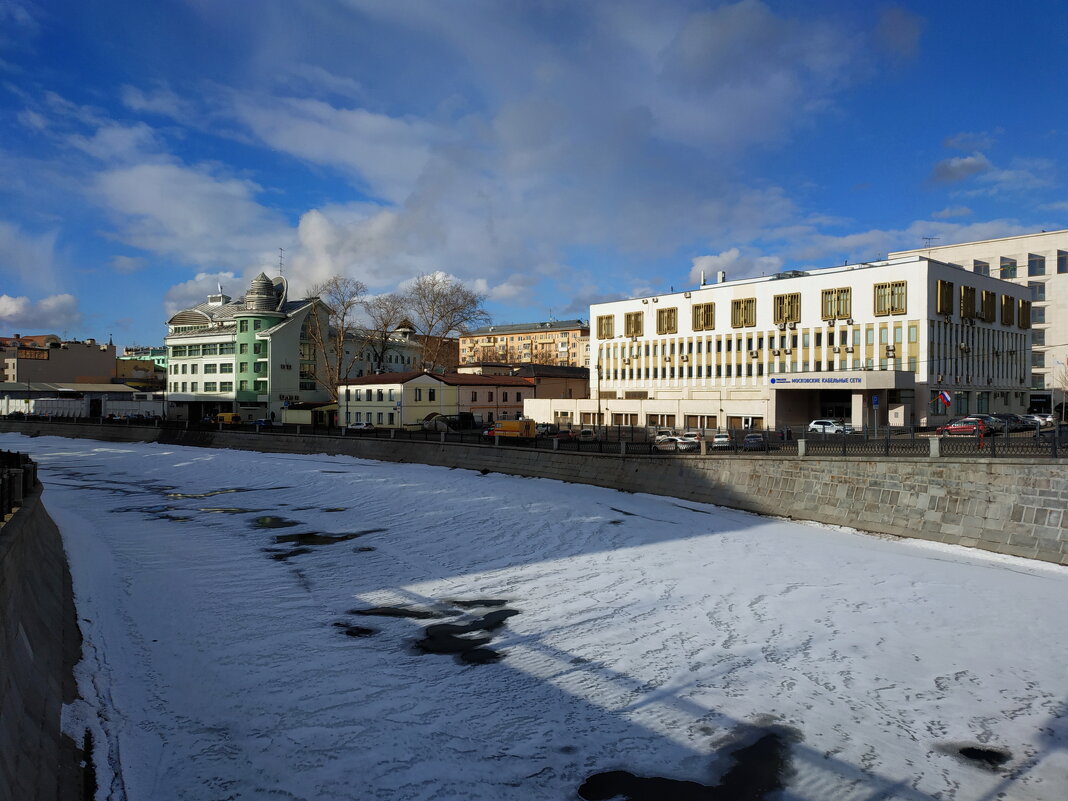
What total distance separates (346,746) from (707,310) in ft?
202

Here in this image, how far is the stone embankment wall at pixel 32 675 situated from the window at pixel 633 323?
207ft

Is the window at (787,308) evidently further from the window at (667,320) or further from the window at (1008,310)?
the window at (1008,310)

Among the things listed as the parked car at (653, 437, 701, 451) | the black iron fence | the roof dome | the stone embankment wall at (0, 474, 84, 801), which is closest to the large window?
the black iron fence

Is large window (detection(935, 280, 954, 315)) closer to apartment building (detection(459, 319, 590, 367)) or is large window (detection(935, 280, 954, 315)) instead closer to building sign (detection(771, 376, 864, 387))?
building sign (detection(771, 376, 864, 387))

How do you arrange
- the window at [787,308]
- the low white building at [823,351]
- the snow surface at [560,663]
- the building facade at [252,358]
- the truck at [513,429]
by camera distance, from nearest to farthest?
the snow surface at [560,663] → the truck at [513,429] → the low white building at [823,351] → the window at [787,308] → the building facade at [252,358]

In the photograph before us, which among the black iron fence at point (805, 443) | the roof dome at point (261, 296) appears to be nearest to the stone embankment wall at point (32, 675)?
the black iron fence at point (805, 443)

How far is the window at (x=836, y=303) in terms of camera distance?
56938 mm

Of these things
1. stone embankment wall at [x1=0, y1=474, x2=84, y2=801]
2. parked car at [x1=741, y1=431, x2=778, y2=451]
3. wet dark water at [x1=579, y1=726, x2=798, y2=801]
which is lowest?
wet dark water at [x1=579, y1=726, x2=798, y2=801]

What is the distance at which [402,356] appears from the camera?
10044 centimetres

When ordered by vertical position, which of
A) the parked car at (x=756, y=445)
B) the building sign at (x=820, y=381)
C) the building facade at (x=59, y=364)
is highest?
the building facade at (x=59, y=364)

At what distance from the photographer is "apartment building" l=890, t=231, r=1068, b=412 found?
243 ft

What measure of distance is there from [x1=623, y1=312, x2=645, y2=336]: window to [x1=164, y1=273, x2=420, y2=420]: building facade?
31.5 meters

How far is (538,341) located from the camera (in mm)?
167750

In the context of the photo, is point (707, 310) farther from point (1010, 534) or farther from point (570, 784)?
point (570, 784)
